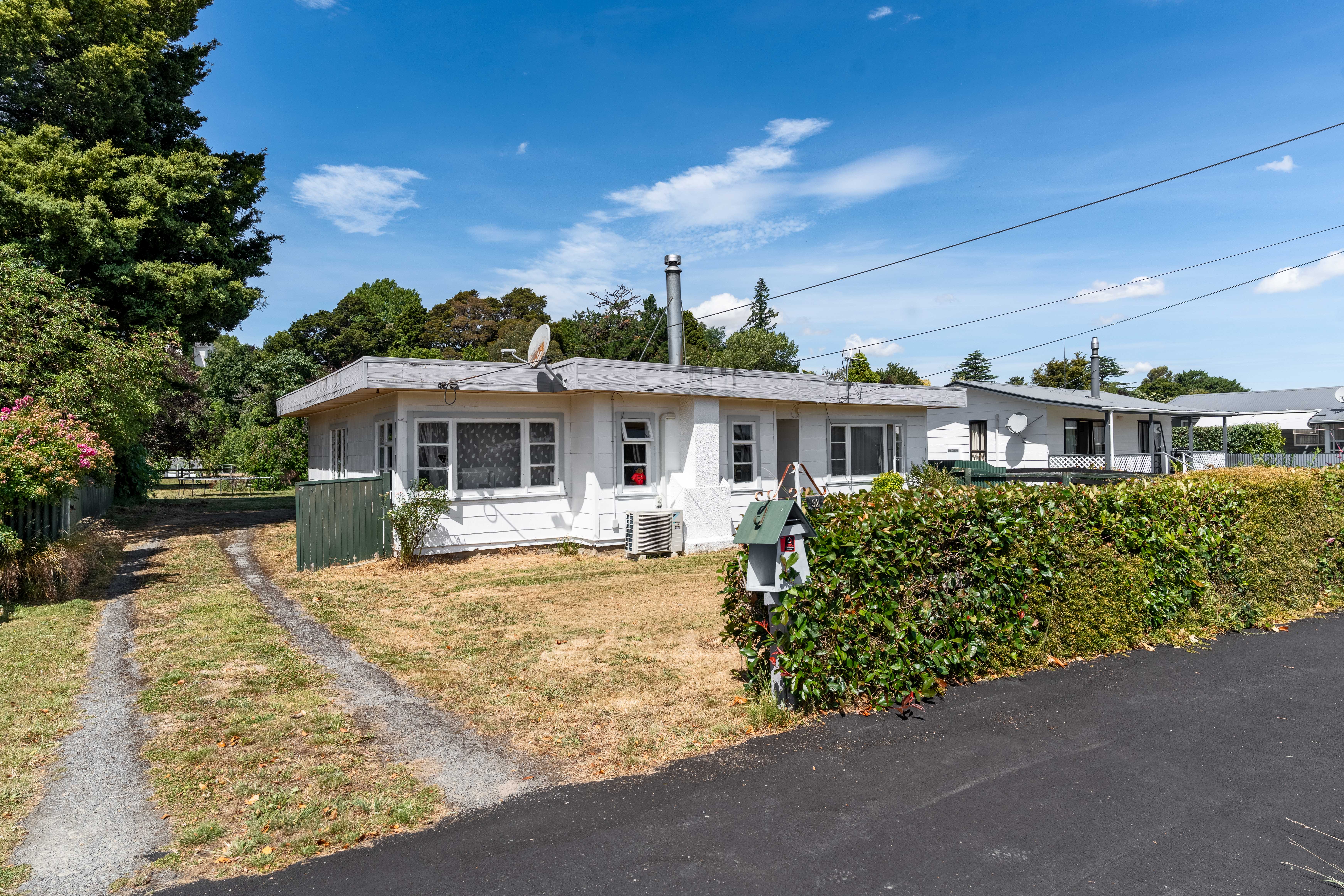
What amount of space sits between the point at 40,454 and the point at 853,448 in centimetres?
1465

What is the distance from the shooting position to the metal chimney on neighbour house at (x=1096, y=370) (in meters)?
28.5

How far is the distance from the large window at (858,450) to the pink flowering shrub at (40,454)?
44.4 ft

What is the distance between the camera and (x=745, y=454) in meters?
15.0

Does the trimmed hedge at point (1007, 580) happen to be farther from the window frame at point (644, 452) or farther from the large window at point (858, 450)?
the large window at point (858, 450)

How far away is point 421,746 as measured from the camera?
4.61 m

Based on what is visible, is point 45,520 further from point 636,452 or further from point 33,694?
point 636,452

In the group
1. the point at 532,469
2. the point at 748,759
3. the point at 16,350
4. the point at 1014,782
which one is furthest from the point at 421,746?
the point at 16,350

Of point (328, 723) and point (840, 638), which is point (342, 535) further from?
point (840, 638)

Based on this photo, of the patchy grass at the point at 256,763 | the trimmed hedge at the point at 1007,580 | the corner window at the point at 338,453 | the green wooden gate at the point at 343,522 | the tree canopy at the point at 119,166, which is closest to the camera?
the patchy grass at the point at 256,763

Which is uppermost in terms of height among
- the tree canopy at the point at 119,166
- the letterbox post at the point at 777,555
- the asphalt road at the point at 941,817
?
the tree canopy at the point at 119,166

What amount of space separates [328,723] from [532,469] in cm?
829

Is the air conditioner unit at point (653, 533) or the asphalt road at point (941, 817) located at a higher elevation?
the air conditioner unit at point (653, 533)

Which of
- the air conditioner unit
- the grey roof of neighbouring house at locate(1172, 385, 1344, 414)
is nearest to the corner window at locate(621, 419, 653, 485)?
the air conditioner unit

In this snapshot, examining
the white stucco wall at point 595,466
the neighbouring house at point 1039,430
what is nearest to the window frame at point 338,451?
the white stucco wall at point 595,466
